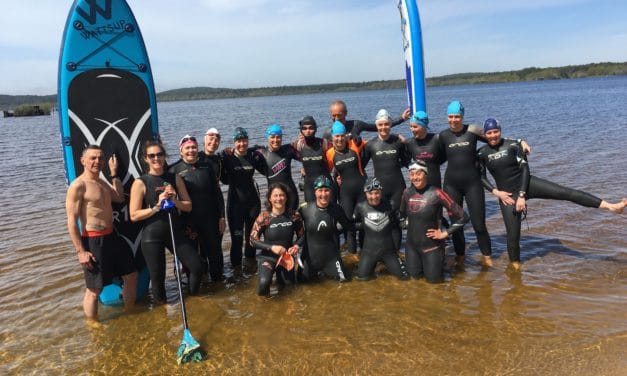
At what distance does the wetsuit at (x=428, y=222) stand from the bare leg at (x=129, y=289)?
307 centimetres

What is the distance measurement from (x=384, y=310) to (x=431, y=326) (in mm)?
531

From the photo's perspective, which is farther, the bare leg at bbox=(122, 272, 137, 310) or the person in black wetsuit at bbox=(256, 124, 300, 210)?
the person in black wetsuit at bbox=(256, 124, 300, 210)

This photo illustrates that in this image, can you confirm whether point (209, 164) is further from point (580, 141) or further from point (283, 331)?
point (580, 141)

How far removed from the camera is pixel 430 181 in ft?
18.5

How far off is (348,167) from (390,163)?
1.76 ft

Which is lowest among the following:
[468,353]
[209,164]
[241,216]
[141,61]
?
[468,353]

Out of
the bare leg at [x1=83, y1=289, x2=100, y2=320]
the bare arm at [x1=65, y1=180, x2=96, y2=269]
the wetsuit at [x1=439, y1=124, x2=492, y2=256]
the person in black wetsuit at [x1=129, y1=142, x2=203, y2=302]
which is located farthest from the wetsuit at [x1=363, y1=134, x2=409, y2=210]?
the bare leg at [x1=83, y1=289, x2=100, y2=320]

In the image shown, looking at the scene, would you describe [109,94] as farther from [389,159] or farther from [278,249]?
[389,159]

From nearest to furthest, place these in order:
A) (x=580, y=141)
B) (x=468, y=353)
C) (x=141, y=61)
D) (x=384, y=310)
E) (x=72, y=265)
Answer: (x=468, y=353) → (x=384, y=310) → (x=141, y=61) → (x=72, y=265) → (x=580, y=141)

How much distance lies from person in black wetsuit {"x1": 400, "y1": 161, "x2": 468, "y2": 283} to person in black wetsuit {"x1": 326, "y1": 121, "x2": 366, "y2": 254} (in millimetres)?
825

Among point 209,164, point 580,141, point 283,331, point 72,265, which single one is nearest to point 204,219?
point 209,164

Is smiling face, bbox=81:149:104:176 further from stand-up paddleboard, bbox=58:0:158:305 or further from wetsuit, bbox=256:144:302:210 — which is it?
wetsuit, bbox=256:144:302:210

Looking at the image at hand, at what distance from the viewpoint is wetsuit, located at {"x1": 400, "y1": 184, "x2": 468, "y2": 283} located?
502cm

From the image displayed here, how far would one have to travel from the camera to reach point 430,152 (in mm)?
5555
